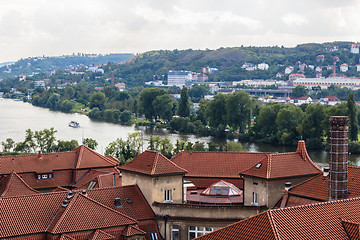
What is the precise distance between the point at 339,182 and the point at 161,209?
7717 mm

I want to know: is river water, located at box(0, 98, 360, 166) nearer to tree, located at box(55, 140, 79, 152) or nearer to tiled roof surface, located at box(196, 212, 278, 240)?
tree, located at box(55, 140, 79, 152)

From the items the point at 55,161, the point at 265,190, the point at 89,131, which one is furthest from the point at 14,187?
the point at 89,131

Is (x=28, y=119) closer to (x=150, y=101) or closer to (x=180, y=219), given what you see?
(x=150, y=101)

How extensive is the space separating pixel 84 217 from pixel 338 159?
34.7ft

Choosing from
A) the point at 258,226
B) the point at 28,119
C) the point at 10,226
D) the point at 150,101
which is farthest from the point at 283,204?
the point at 28,119

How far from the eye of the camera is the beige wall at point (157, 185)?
2811 cm

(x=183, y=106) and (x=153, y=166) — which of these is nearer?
(x=153, y=166)

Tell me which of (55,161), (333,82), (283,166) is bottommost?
(333,82)

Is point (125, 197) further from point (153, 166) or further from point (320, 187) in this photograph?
point (320, 187)

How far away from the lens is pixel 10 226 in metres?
23.6

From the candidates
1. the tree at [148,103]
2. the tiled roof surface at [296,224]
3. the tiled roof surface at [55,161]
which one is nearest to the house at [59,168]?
the tiled roof surface at [55,161]

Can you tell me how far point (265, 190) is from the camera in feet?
94.0

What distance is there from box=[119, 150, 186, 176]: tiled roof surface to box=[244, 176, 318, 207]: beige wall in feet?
10.5

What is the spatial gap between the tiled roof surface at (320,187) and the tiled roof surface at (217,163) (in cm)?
560
